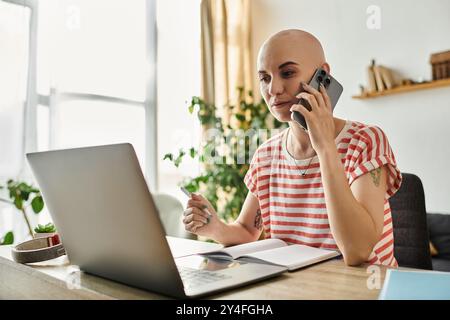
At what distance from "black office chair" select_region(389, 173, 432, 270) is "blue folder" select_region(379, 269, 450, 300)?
71 centimetres

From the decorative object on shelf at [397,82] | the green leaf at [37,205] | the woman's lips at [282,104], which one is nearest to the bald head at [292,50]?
the woman's lips at [282,104]

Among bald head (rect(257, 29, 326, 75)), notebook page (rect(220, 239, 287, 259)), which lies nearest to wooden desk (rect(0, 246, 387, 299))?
notebook page (rect(220, 239, 287, 259))

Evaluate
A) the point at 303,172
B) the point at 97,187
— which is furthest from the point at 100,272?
the point at 303,172

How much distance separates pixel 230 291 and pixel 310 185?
578 millimetres

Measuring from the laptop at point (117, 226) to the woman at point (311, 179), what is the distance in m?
0.24

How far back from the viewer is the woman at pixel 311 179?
0.88 metres

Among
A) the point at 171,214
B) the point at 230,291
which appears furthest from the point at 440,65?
the point at 230,291

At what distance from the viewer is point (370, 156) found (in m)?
1.01

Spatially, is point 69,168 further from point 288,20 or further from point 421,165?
point 288,20

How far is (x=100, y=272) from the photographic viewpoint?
739 mm

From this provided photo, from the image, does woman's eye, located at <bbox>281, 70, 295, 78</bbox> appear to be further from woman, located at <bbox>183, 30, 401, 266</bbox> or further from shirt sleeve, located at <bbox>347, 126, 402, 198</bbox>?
shirt sleeve, located at <bbox>347, 126, 402, 198</bbox>

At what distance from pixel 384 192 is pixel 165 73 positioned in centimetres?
280

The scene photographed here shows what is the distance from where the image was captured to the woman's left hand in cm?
92

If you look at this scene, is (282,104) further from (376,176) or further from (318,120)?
(376,176)
